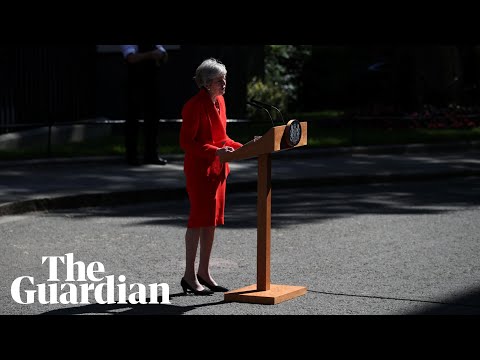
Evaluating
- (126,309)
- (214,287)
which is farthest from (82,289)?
(214,287)

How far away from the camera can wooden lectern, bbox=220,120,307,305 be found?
7.91 m

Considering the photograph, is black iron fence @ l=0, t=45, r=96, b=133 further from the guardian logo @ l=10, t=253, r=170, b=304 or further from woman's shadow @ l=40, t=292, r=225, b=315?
woman's shadow @ l=40, t=292, r=225, b=315

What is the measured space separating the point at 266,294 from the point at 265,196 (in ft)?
2.06

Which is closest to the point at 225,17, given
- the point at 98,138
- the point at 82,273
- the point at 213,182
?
the point at 213,182

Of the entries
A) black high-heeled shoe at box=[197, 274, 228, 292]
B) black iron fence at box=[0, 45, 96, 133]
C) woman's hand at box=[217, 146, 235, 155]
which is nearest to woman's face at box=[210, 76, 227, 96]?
woman's hand at box=[217, 146, 235, 155]

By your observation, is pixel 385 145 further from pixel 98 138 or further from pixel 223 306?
pixel 223 306

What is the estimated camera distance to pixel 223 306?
26.3 feet

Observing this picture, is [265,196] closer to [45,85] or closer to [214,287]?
[214,287]

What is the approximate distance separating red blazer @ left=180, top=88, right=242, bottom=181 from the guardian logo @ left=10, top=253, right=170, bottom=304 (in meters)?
0.86

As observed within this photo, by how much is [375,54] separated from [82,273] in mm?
23277

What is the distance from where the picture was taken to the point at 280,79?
3106cm

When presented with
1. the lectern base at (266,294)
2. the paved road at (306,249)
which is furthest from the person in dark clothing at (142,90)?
the lectern base at (266,294)

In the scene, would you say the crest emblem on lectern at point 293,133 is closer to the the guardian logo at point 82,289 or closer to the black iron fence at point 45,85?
the the guardian logo at point 82,289

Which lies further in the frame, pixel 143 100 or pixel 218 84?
pixel 143 100
